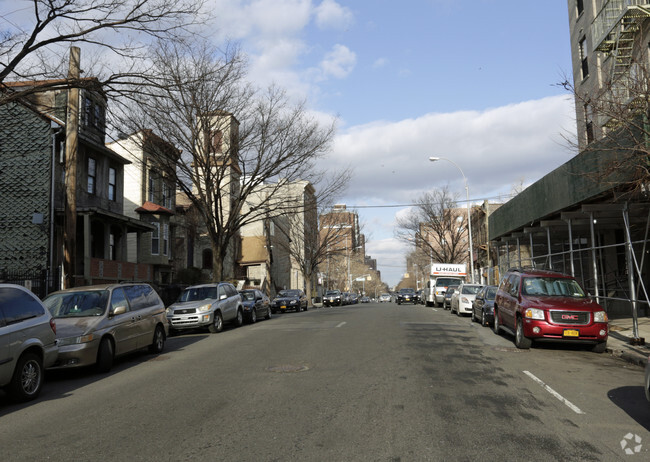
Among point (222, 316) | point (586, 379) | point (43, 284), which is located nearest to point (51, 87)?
point (222, 316)

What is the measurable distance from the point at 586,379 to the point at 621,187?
21.8ft

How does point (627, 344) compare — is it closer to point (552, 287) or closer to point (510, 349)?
point (552, 287)

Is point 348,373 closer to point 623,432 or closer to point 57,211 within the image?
point 623,432

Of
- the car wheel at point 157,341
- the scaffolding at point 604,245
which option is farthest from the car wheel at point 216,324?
the scaffolding at point 604,245

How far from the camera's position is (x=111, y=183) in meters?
28.4

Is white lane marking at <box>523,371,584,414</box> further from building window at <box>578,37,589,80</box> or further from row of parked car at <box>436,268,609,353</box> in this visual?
building window at <box>578,37,589,80</box>

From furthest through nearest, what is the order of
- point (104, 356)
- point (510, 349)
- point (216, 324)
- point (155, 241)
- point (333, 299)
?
point (333, 299), point (155, 241), point (216, 324), point (510, 349), point (104, 356)

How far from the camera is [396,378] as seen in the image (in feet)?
28.5

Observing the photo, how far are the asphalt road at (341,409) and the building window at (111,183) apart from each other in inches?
727

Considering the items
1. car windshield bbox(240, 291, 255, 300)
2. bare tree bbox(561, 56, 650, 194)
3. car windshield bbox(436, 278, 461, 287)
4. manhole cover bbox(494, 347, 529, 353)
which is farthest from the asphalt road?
car windshield bbox(436, 278, 461, 287)

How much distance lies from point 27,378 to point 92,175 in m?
20.3

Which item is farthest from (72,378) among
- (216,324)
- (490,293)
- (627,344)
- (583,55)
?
(583,55)

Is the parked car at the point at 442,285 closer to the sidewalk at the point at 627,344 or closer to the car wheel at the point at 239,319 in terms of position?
the sidewalk at the point at 627,344

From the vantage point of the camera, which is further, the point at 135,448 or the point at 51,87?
the point at 51,87
